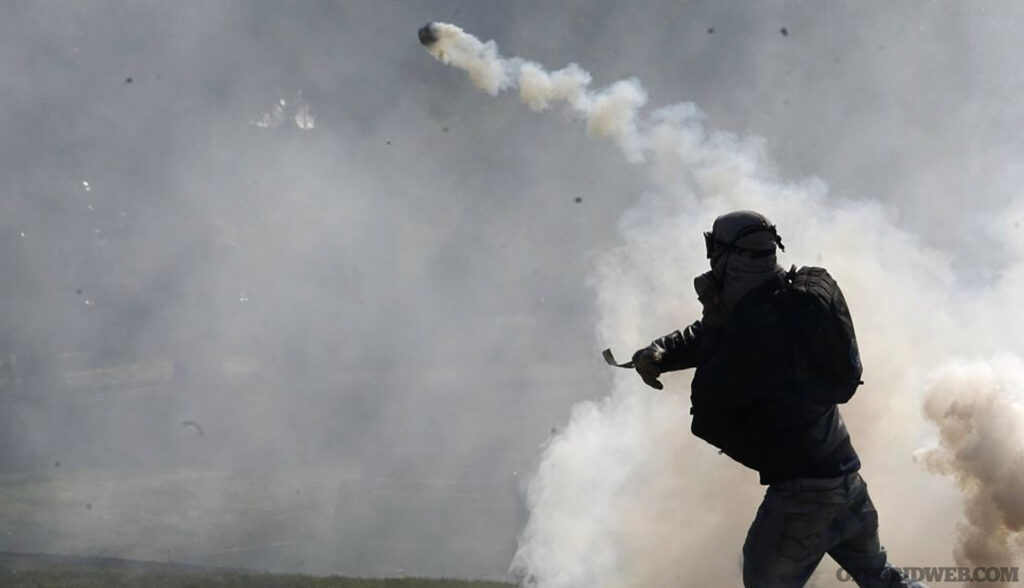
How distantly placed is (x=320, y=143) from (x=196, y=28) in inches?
133

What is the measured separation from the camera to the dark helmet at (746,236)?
3.63 metres

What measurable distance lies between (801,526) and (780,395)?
464mm

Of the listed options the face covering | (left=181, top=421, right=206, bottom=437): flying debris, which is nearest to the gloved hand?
the face covering

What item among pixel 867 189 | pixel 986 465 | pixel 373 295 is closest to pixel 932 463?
pixel 986 465

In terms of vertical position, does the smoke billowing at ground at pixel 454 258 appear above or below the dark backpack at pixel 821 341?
above

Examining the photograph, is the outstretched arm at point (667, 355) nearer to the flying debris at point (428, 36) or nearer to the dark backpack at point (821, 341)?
the dark backpack at point (821, 341)

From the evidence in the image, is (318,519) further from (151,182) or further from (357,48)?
(357,48)

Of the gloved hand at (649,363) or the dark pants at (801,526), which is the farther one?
the gloved hand at (649,363)

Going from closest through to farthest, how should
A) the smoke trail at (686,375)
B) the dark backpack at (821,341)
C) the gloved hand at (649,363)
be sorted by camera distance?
the dark backpack at (821,341) → the gloved hand at (649,363) → the smoke trail at (686,375)

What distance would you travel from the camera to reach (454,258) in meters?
21.5

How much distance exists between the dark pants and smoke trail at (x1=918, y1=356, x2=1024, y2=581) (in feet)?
6.93

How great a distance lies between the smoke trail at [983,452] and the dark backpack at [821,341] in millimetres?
2469

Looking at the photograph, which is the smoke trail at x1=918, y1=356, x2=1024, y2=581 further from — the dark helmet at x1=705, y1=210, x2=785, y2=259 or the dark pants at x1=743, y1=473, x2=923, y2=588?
the dark helmet at x1=705, y1=210, x2=785, y2=259

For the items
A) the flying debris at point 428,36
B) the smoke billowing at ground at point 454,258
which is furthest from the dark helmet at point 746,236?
the flying debris at point 428,36
